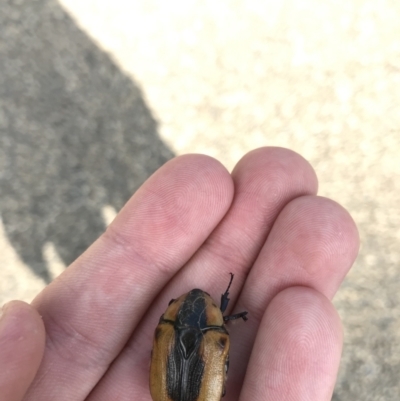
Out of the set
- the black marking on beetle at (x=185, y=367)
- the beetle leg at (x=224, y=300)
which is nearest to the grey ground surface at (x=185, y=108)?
the beetle leg at (x=224, y=300)

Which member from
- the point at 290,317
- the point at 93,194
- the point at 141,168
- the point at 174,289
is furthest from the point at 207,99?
the point at 290,317

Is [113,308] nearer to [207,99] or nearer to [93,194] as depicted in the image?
[93,194]

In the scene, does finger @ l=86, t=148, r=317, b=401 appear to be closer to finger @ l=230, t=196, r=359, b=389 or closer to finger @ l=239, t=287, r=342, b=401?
finger @ l=230, t=196, r=359, b=389

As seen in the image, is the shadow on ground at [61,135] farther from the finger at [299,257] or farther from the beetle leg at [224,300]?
the finger at [299,257]

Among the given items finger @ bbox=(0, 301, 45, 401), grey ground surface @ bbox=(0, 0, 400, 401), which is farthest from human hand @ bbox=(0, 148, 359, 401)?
grey ground surface @ bbox=(0, 0, 400, 401)

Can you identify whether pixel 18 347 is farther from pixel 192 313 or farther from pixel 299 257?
pixel 299 257
